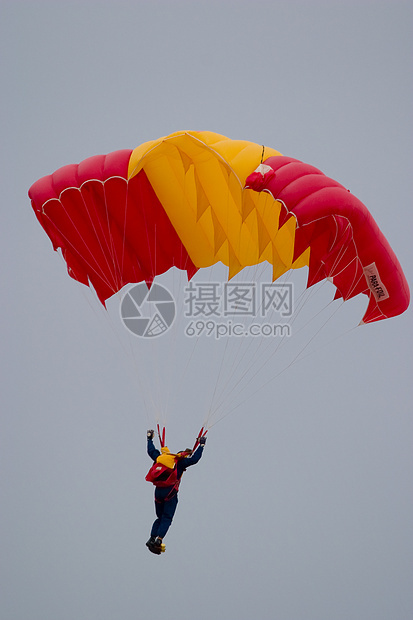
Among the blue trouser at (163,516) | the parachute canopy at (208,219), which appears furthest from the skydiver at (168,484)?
the parachute canopy at (208,219)

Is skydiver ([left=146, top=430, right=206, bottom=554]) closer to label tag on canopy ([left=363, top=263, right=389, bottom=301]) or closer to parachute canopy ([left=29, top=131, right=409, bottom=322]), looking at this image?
parachute canopy ([left=29, top=131, right=409, bottom=322])

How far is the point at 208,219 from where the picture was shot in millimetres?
15523

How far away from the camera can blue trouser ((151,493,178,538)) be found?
14.3 m

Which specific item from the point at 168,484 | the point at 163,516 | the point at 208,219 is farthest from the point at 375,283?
the point at 163,516

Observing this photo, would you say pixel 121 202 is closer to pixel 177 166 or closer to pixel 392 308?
pixel 177 166

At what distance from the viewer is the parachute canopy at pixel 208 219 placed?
13.9 meters

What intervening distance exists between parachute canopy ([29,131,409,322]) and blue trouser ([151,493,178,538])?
10.9 ft

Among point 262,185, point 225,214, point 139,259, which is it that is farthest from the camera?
point 139,259

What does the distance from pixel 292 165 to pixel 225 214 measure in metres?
1.51

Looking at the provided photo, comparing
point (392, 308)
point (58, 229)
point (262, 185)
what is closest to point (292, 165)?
point (262, 185)

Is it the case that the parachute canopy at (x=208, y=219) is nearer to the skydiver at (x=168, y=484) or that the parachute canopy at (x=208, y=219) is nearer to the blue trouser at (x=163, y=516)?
the skydiver at (x=168, y=484)

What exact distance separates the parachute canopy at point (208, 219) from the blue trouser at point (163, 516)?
10.9ft

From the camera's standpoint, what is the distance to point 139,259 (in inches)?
635

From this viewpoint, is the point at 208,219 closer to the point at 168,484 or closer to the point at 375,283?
the point at 375,283
